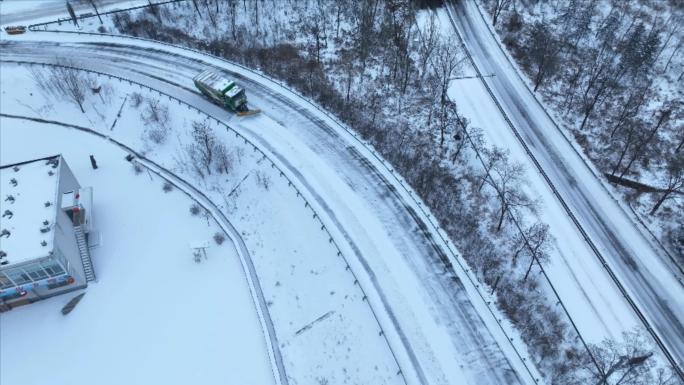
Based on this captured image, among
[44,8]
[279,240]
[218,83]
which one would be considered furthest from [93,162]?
[44,8]

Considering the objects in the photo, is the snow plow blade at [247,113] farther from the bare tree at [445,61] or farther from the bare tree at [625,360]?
the bare tree at [625,360]

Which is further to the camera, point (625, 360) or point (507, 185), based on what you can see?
point (507, 185)

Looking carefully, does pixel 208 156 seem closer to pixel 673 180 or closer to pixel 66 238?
pixel 66 238

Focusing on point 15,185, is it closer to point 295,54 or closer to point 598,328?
point 295,54

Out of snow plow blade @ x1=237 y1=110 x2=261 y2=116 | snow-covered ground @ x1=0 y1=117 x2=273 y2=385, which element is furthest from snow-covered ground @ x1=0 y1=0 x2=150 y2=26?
snow-covered ground @ x1=0 y1=117 x2=273 y2=385

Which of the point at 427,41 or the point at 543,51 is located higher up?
the point at 427,41

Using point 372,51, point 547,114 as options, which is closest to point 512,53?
point 547,114
